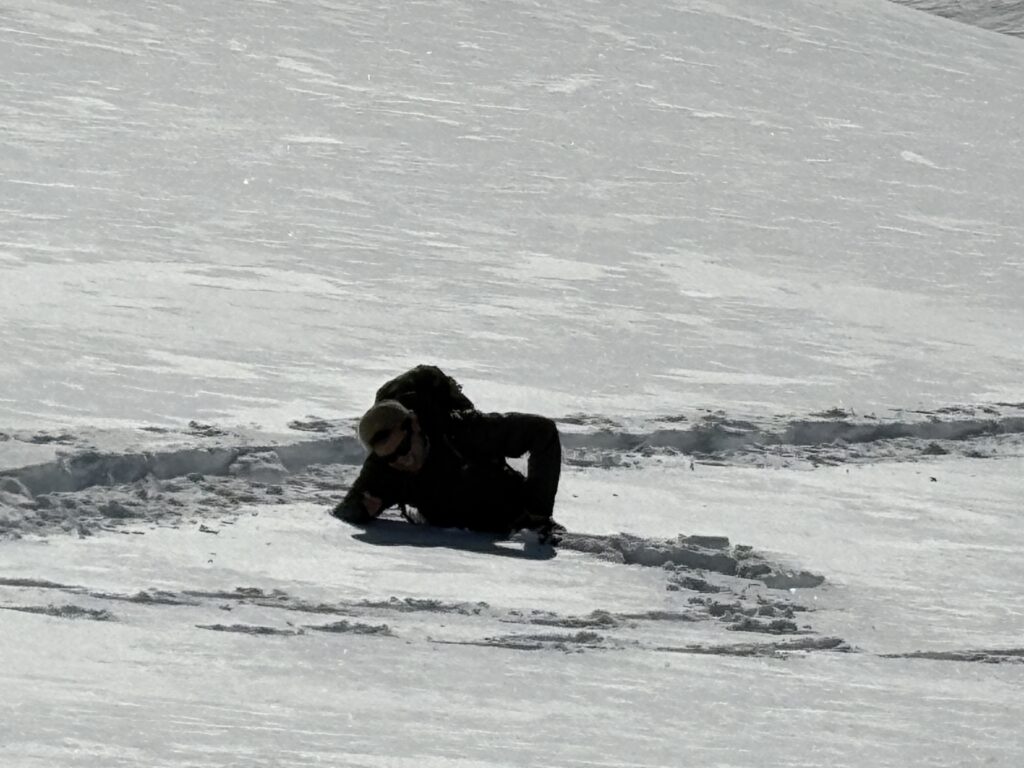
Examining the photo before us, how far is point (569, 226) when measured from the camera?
11781mm

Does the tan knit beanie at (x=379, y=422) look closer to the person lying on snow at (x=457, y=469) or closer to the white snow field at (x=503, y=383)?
the person lying on snow at (x=457, y=469)

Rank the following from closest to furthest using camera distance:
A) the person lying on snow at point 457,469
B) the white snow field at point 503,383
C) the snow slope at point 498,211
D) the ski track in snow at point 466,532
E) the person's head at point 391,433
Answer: the white snow field at point 503,383 → the ski track in snow at point 466,532 → the person's head at point 391,433 → the person lying on snow at point 457,469 → the snow slope at point 498,211

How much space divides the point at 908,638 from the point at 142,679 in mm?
2031

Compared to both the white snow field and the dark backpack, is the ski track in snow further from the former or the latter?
the dark backpack

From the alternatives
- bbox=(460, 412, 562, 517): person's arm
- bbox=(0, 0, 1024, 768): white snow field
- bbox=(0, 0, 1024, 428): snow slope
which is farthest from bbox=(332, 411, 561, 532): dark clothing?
bbox=(0, 0, 1024, 428): snow slope

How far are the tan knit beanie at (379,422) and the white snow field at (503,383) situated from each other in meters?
0.29

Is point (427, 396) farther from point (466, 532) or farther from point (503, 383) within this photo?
point (503, 383)

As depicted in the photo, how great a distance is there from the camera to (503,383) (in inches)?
310

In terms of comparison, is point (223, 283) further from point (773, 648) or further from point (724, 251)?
point (773, 648)

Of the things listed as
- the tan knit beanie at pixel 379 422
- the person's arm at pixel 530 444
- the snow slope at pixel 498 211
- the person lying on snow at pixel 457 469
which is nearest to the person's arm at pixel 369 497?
the person lying on snow at pixel 457 469

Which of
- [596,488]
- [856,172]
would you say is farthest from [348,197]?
[596,488]

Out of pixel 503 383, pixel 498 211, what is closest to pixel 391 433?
pixel 503 383

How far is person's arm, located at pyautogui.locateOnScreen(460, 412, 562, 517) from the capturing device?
18.9 ft

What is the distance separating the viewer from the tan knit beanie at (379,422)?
5641mm
